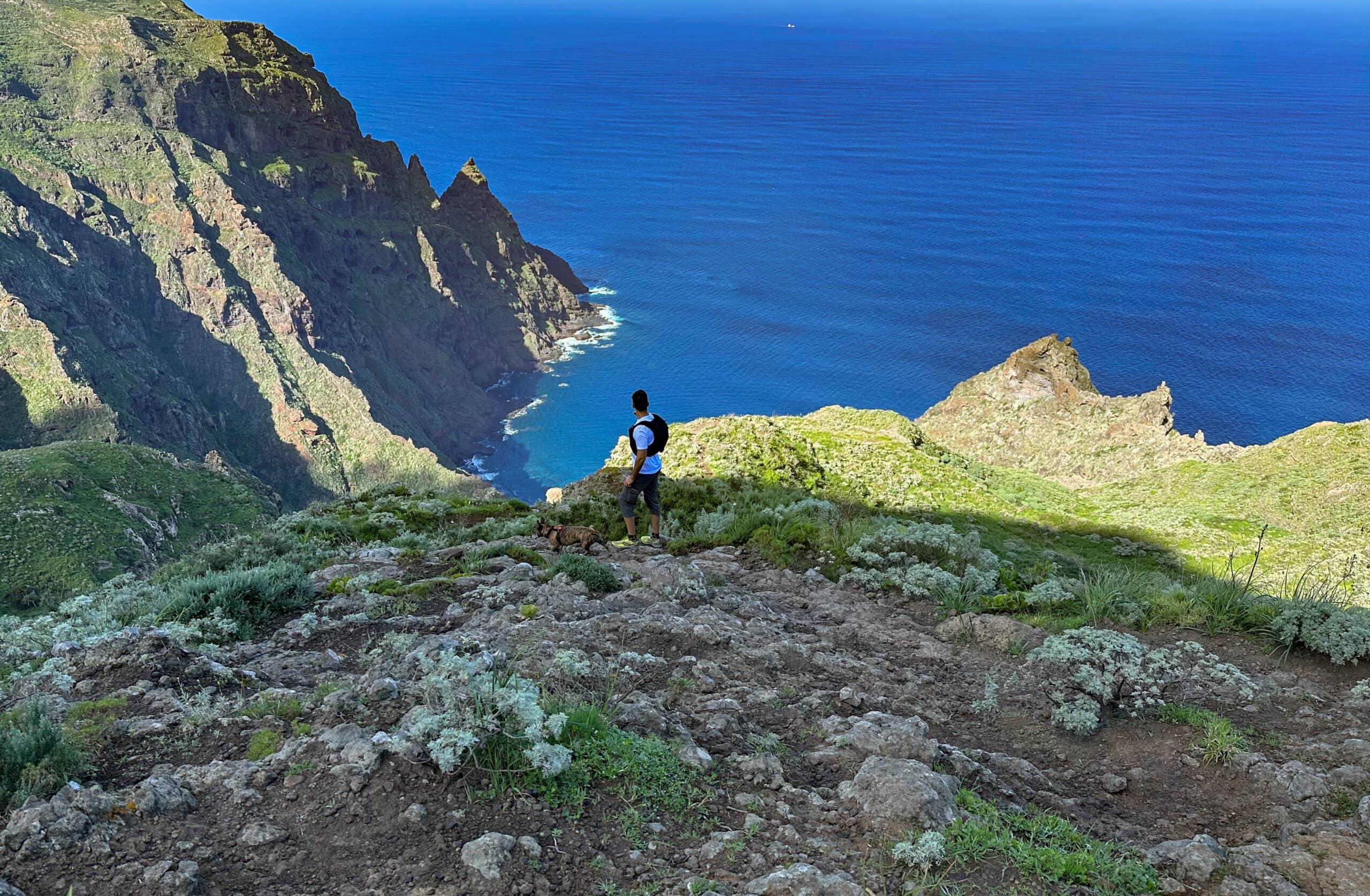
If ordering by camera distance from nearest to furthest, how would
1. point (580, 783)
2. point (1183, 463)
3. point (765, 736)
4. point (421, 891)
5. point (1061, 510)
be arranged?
point (421, 891)
point (580, 783)
point (765, 736)
point (1061, 510)
point (1183, 463)

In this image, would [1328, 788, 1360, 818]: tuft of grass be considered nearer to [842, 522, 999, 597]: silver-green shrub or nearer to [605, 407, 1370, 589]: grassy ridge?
[842, 522, 999, 597]: silver-green shrub

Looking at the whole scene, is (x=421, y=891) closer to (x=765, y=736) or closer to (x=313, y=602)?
(x=765, y=736)

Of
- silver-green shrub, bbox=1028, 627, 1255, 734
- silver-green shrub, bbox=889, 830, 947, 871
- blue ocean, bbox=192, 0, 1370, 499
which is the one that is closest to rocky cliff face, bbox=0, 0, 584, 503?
blue ocean, bbox=192, 0, 1370, 499

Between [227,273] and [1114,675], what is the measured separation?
131 metres

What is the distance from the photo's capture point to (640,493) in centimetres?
1424

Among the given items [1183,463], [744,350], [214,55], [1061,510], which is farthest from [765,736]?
[214,55]

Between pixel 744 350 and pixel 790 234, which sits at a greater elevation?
pixel 790 234

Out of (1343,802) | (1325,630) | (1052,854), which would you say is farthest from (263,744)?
(1325,630)

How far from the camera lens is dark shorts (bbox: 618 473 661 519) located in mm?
13859

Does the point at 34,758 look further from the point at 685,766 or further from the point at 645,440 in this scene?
the point at 645,440

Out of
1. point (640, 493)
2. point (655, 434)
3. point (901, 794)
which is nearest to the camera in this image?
point (901, 794)

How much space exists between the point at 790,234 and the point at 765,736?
576ft

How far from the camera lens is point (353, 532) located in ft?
44.4

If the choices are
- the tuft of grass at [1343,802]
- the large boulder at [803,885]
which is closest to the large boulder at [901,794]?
the large boulder at [803,885]
